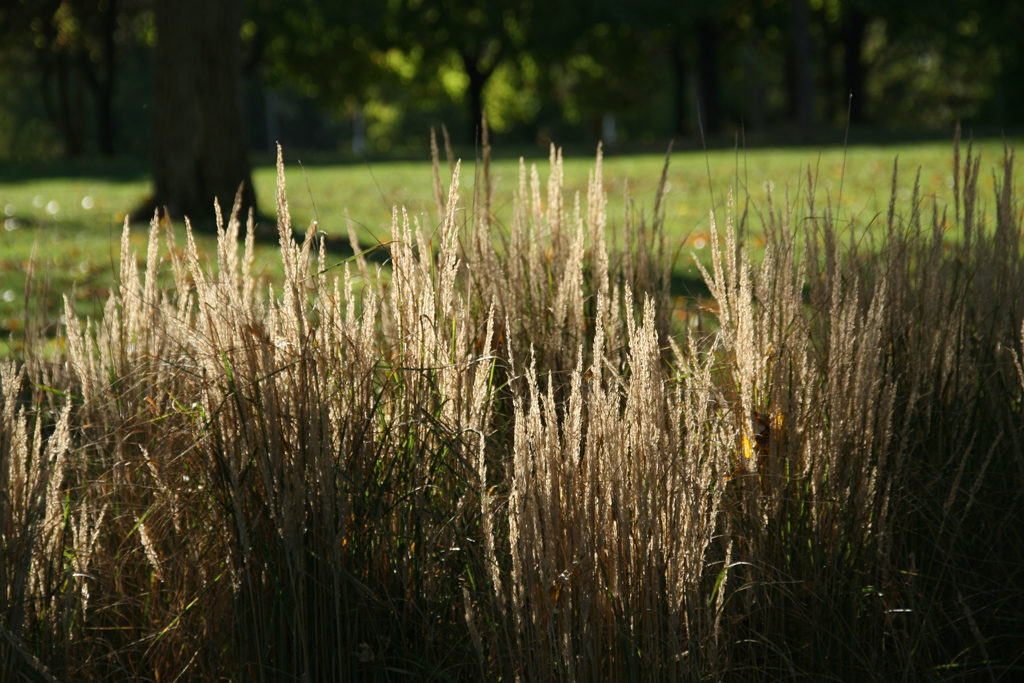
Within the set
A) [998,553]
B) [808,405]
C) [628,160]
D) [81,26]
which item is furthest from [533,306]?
[81,26]

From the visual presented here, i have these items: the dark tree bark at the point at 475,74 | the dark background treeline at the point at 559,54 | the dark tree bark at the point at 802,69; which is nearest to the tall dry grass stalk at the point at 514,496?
the dark background treeline at the point at 559,54

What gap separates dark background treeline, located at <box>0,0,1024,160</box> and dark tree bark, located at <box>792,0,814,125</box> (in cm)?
4

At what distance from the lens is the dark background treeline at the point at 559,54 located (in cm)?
2345

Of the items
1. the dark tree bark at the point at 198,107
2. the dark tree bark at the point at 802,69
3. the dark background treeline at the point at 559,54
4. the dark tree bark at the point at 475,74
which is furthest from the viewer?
the dark tree bark at the point at 475,74

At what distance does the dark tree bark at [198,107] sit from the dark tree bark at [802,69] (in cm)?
1437

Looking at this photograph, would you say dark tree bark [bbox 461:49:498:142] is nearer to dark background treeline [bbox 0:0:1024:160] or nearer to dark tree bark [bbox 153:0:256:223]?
dark background treeline [bbox 0:0:1024:160]

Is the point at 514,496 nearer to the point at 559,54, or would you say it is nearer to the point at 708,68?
the point at 559,54

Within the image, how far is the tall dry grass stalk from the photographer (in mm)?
2006

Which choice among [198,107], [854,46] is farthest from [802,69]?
[198,107]

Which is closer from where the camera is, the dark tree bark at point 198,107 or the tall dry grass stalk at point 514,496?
the tall dry grass stalk at point 514,496

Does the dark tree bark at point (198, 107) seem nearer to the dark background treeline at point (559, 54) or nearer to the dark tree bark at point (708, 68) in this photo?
the dark background treeline at point (559, 54)

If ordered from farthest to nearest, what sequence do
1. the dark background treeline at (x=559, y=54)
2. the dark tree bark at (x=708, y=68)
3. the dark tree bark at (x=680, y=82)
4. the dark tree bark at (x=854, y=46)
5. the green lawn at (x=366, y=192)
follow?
the dark tree bark at (x=680, y=82) < the dark tree bark at (x=854, y=46) < the dark tree bark at (x=708, y=68) < the dark background treeline at (x=559, y=54) < the green lawn at (x=366, y=192)

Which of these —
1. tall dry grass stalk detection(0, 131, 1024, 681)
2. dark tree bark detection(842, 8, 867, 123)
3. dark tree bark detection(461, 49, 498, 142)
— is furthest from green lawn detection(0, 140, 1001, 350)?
dark tree bark detection(842, 8, 867, 123)

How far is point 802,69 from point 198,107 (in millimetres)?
15312
